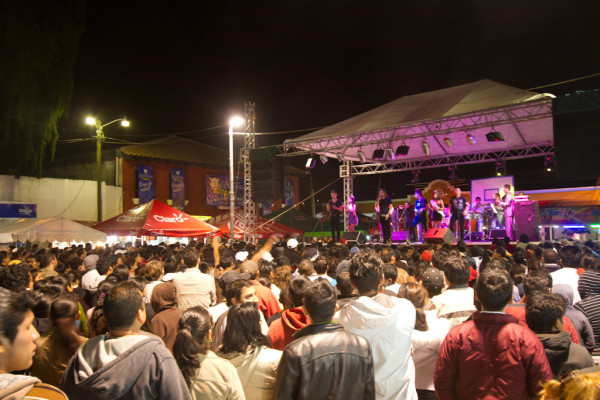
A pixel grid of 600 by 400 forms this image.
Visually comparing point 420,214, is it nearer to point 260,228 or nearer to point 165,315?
point 260,228

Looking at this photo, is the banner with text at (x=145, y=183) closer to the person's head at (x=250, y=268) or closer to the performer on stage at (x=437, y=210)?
the performer on stage at (x=437, y=210)

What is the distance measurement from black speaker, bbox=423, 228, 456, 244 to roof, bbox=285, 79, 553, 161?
298 centimetres

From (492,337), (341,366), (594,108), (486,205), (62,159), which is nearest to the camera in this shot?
(341,366)

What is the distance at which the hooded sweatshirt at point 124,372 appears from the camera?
1900mm

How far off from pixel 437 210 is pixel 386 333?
13518 millimetres

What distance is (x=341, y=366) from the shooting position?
2.21 m

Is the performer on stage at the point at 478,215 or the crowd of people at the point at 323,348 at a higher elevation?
the performer on stage at the point at 478,215

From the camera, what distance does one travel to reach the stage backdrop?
16500 millimetres

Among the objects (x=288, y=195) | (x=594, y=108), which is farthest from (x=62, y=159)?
(x=594, y=108)

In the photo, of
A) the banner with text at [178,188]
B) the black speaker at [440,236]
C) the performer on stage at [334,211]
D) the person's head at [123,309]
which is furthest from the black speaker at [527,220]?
the banner with text at [178,188]

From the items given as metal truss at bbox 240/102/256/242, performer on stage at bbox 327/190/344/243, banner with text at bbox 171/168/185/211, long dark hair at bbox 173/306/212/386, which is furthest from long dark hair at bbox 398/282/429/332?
Result: banner with text at bbox 171/168/185/211

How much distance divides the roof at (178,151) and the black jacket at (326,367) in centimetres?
2671

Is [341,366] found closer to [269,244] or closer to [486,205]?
[269,244]

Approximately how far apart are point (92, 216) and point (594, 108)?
23.4 m
